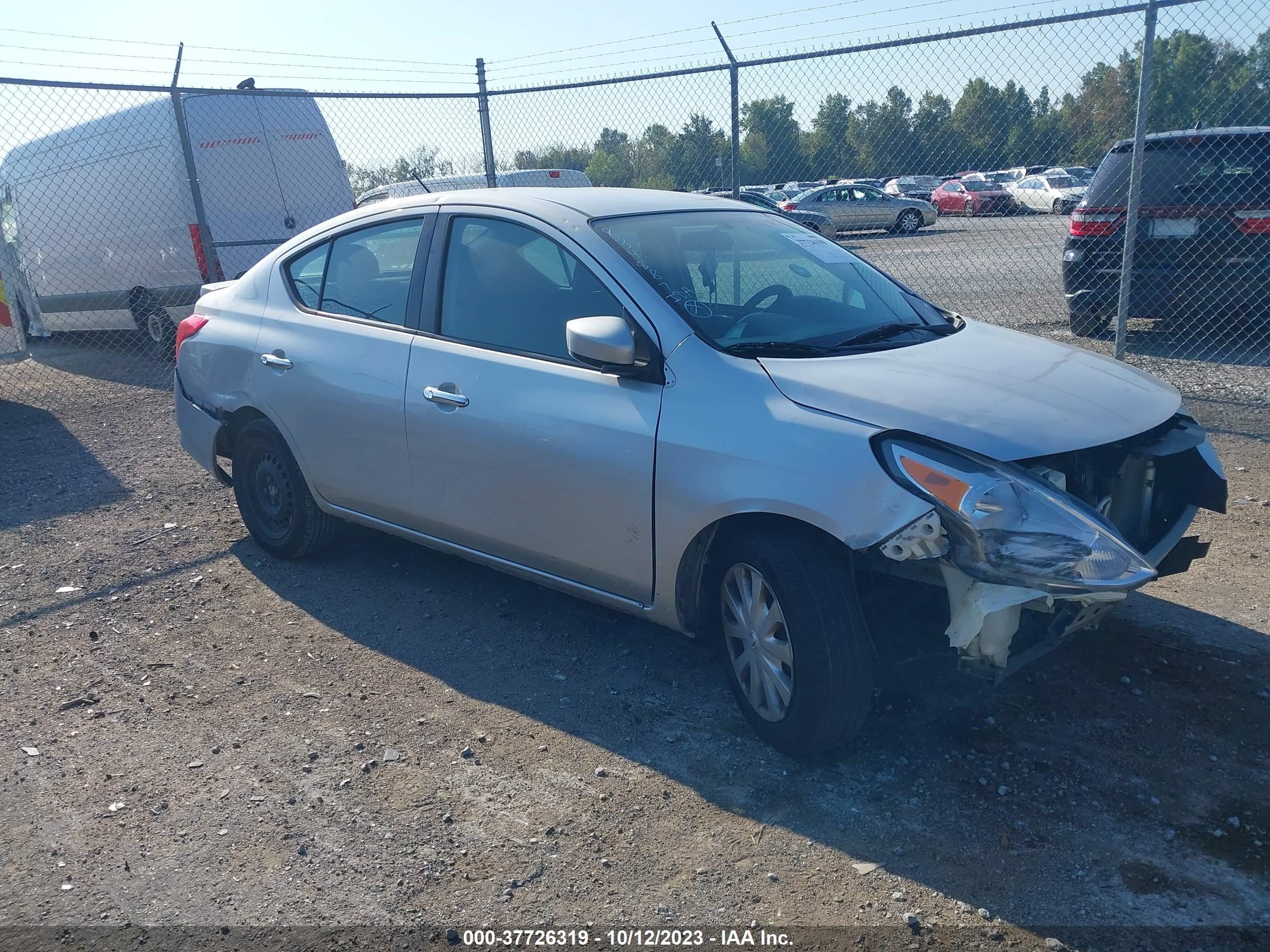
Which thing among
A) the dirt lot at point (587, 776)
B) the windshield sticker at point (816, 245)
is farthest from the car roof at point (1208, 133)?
the windshield sticker at point (816, 245)

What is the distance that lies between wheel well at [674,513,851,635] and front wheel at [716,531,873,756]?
30mm

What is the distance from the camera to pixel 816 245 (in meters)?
4.52

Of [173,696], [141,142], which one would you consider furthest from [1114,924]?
[141,142]

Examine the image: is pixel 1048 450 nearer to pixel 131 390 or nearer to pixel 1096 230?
pixel 1096 230

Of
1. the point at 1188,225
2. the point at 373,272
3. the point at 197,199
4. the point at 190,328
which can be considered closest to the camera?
the point at 373,272

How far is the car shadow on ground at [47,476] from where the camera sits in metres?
6.49

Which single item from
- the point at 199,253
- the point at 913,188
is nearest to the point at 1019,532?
the point at 199,253

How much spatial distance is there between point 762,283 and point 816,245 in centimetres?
56

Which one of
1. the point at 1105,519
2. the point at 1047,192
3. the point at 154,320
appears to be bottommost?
the point at 154,320

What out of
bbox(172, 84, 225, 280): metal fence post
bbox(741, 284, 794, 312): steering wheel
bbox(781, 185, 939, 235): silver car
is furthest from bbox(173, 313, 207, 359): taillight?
bbox(781, 185, 939, 235): silver car

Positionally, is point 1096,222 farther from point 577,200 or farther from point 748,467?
point 748,467

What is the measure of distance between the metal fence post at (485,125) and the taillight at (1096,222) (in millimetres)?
4985

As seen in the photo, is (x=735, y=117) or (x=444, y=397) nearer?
(x=444, y=397)

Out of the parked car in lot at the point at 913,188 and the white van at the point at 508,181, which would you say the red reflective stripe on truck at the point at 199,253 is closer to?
the white van at the point at 508,181
